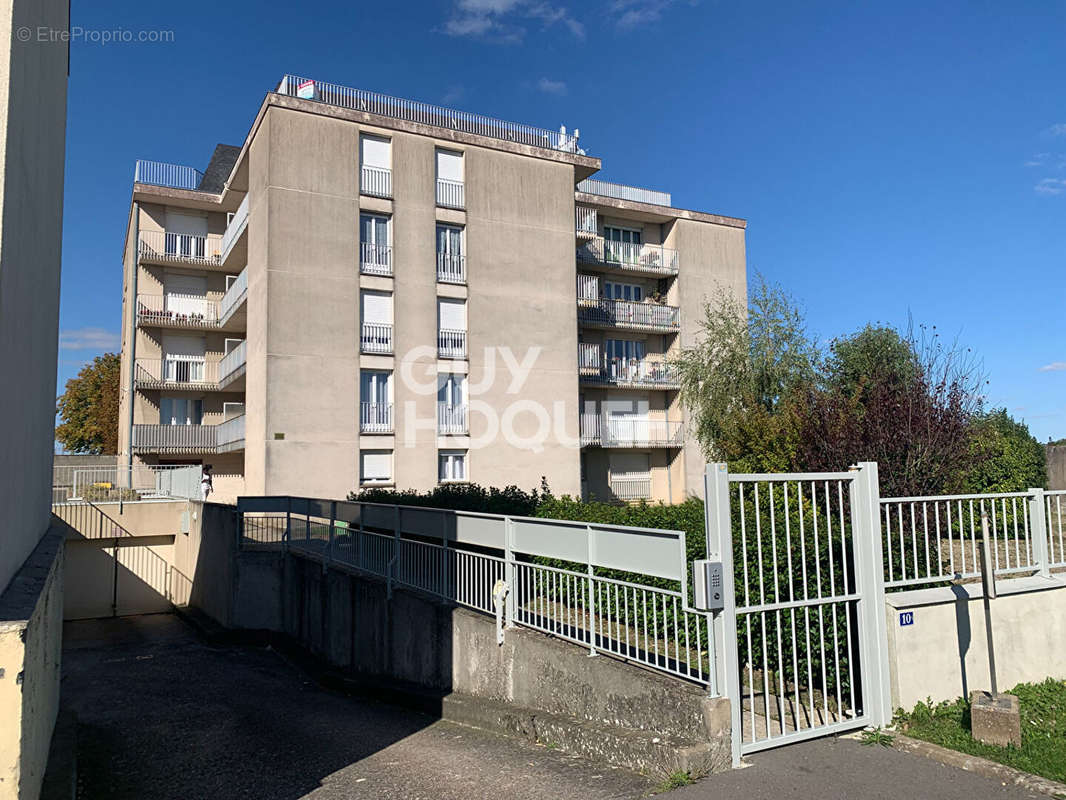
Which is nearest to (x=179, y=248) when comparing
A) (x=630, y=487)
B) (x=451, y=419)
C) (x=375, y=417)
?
(x=375, y=417)

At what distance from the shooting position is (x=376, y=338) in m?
26.2

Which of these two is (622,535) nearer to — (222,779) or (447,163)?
(222,779)

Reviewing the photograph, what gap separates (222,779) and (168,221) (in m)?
28.6

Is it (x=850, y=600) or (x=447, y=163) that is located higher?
(x=447, y=163)

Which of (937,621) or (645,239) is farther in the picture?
(645,239)

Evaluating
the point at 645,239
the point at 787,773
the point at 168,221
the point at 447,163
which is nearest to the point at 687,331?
the point at 645,239

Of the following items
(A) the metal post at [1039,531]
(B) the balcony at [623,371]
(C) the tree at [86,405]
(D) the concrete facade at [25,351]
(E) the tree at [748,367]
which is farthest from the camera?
(C) the tree at [86,405]

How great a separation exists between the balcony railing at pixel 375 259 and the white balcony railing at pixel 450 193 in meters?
2.73

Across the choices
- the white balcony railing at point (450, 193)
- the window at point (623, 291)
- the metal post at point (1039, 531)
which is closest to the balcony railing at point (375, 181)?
the white balcony railing at point (450, 193)

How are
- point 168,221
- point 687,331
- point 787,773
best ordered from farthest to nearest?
1. point 687,331
2. point 168,221
3. point 787,773

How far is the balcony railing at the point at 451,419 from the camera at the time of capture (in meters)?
26.8

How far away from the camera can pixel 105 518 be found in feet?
82.1

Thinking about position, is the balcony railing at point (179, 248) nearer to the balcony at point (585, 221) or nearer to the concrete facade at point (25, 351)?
the balcony at point (585, 221)

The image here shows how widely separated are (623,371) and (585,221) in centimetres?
639
